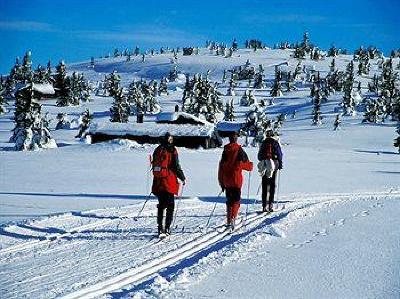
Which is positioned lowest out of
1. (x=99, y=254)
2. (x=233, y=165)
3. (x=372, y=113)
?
(x=99, y=254)

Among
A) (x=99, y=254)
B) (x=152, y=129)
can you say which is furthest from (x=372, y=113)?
(x=99, y=254)

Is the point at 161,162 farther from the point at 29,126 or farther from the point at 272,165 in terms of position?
the point at 29,126

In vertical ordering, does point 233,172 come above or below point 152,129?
below

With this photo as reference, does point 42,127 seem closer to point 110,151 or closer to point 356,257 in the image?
point 110,151

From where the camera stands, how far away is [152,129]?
52.5m

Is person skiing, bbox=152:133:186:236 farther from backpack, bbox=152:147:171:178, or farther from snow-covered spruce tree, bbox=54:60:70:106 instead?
snow-covered spruce tree, bbox=54:60:70:106

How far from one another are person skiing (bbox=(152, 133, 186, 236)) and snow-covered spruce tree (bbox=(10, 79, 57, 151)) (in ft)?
115

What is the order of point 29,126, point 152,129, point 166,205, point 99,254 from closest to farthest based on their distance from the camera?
point 99,254, point 166,205, point 29,126, point 152,129

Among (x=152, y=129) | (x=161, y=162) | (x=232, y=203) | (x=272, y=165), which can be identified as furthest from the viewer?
(x=152, y=129)

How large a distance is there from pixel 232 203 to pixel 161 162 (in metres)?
1.88

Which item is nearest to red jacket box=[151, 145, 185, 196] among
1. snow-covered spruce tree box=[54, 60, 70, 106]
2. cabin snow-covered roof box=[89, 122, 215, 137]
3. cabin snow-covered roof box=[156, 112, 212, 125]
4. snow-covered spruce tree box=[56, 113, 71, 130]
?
cabin snow-covered roof box=[89, 122, 215, 137]

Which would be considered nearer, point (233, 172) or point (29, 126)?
point (233, 172)

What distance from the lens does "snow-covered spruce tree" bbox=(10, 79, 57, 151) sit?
1646 inches

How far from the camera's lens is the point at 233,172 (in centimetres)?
1012
